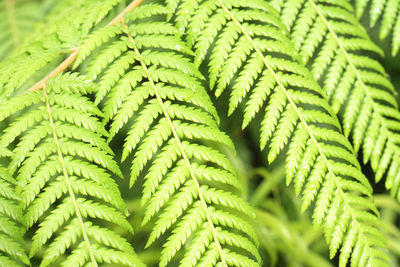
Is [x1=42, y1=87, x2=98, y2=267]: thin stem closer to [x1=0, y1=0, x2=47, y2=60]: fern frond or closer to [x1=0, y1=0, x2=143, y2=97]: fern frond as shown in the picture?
[x1=0, y1=0, x2=143, y2=97]: fern frond

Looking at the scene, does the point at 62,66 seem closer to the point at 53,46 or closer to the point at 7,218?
the point at 53,46

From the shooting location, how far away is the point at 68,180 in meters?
0.99

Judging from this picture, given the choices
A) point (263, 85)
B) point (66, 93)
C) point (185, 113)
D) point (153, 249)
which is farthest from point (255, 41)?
point (153, 249)

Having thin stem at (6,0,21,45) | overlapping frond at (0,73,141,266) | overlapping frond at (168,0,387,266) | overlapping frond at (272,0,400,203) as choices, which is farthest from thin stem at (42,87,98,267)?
thin stem at (6,0,21,45)

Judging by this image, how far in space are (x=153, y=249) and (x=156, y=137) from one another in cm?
113

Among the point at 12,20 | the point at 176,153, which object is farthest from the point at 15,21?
the point at 176,153

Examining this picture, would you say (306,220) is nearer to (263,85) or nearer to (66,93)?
(263,85)

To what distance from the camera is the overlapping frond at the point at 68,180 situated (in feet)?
3.02

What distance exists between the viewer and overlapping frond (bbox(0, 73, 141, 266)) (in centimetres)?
92

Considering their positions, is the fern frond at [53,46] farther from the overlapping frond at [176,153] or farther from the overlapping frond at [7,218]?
the overlapping frond at [7,218]

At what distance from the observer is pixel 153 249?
1.95 meters

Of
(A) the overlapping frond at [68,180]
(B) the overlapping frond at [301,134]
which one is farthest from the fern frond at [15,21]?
(B) the overlapping frond at [301,134]

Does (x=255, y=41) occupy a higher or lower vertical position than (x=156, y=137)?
higher

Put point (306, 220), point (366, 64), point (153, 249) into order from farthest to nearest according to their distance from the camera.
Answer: point (306, 220)
point (153, 249)
point (366, 64)
